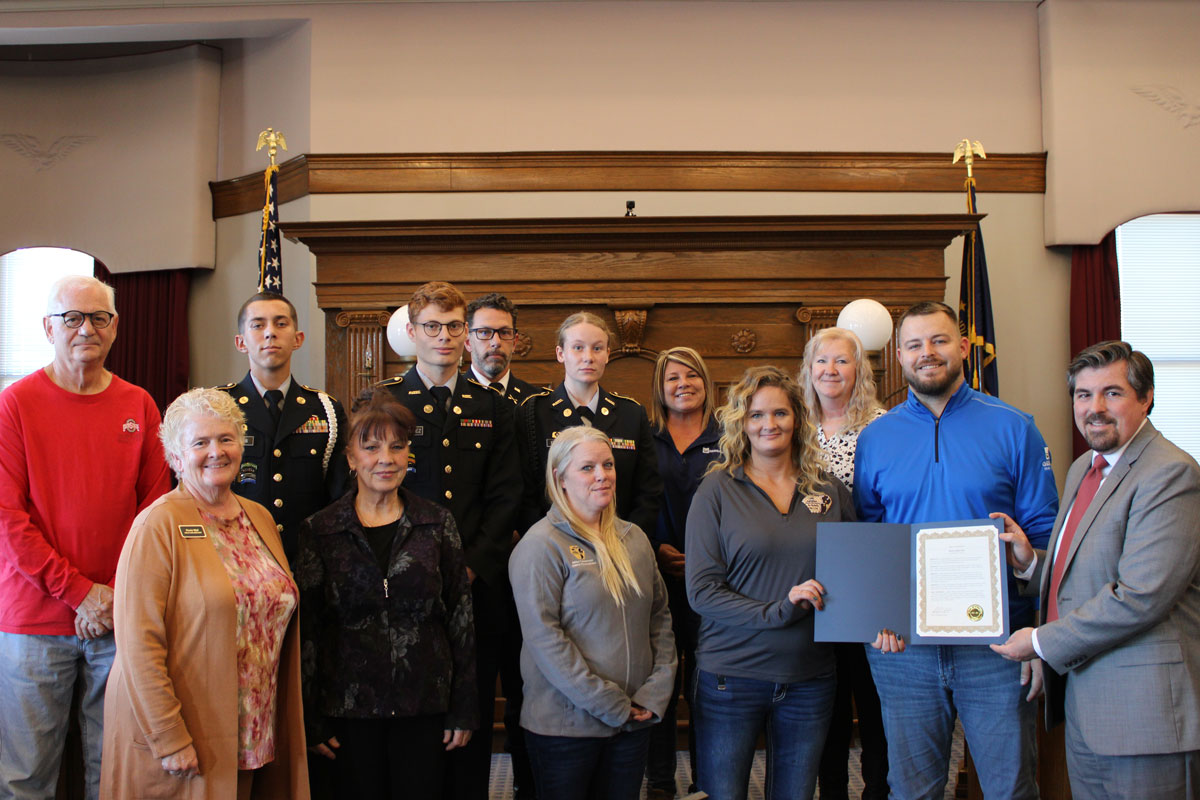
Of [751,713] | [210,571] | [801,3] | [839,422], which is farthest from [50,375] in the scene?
[801,3]

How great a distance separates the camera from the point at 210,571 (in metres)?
2.28

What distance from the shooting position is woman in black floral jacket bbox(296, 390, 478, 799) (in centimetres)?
249

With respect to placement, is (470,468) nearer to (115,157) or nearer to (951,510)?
(951,510)

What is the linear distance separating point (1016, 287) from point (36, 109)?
284 inches

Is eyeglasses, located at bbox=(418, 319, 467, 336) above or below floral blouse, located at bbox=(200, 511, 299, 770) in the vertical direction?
above

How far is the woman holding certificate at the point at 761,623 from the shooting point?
256cm

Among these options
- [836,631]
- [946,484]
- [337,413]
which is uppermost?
[337,413]

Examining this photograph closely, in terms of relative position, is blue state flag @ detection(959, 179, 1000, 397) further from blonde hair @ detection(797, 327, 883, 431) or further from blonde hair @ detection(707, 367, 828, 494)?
blonde hair @ detection(707, 367, 828, 494)

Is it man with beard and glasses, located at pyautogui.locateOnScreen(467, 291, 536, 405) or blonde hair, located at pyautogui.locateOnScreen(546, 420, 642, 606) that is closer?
blonde hair, located at pyautogui.locateOnScreen(546, 420, 642, 606)

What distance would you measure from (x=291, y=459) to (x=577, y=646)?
A: 3.36 feet

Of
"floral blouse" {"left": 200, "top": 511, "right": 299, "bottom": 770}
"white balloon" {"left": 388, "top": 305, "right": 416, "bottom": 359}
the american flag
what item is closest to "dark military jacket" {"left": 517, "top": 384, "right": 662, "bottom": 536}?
"floral blouse" {"left": 200, "top": 511, "right": 299, "bottom": 770}

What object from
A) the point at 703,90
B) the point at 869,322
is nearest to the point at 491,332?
the point at 869,322

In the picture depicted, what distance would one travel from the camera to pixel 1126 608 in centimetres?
217

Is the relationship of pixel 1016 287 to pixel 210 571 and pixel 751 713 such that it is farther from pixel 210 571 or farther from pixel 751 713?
pixel 210 571
